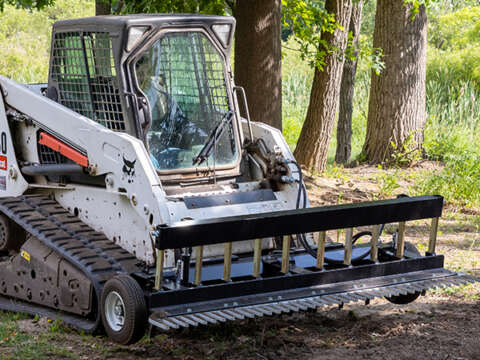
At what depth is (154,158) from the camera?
6.39 metres

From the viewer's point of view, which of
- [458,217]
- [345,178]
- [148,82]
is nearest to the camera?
[148,82]

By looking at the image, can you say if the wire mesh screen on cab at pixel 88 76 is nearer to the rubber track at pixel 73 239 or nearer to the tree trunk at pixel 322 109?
the rubber track at pixel 73 239

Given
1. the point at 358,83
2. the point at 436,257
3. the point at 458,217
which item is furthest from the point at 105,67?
the point at 358,83

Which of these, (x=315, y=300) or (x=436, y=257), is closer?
(x=315, y=300)

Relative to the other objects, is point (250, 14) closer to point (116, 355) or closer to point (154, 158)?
point (154, 158)

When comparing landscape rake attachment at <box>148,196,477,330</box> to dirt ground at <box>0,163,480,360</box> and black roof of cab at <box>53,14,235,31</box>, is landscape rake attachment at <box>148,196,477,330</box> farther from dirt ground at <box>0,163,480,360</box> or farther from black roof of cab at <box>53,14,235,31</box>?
black roof of cab at <box>53,14,235,31</box>

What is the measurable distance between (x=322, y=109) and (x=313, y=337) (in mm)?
7199

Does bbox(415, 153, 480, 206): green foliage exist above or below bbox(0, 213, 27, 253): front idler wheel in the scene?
below

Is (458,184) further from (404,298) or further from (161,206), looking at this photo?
(161,206)

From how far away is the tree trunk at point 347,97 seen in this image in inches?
577

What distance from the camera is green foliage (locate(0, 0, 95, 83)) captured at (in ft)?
79.6

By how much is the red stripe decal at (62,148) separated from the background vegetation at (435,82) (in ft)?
17.7

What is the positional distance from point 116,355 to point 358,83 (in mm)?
17922

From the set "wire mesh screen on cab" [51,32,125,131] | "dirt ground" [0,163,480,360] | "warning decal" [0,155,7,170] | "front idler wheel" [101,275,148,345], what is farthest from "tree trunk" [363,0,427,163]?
"front idler wheel" [101,275,148,345]
